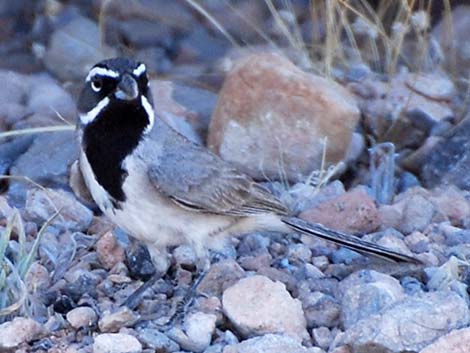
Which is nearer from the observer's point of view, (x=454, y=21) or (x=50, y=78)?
(x=50, y=78)

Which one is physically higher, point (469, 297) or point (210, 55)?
point (469, 297)

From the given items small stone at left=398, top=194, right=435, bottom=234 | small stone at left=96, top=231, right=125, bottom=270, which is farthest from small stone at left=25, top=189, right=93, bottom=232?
small stone at left=398, top=194, right=435, bottom=234

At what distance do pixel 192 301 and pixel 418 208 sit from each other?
1.48m

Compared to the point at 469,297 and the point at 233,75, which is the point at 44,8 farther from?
the point at 469,297

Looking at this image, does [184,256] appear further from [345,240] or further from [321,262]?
[345,240]

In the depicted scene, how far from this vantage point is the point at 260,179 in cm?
830

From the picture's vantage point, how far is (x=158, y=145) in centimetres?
660

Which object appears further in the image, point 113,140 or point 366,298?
point 113,140

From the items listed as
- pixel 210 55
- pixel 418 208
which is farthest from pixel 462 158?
pixel 210 55

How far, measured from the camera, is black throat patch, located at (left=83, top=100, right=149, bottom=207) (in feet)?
21.1

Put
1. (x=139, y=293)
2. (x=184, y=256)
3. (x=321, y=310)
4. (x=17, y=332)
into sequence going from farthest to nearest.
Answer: (x=184, y=256)
(x=139, y=293)
(x=321, y=310)
(x=17, y=332)

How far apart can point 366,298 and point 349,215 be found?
121 cm

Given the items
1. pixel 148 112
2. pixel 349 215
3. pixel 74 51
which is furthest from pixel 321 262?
pixel 74 51

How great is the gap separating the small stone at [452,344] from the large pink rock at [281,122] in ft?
8.71
